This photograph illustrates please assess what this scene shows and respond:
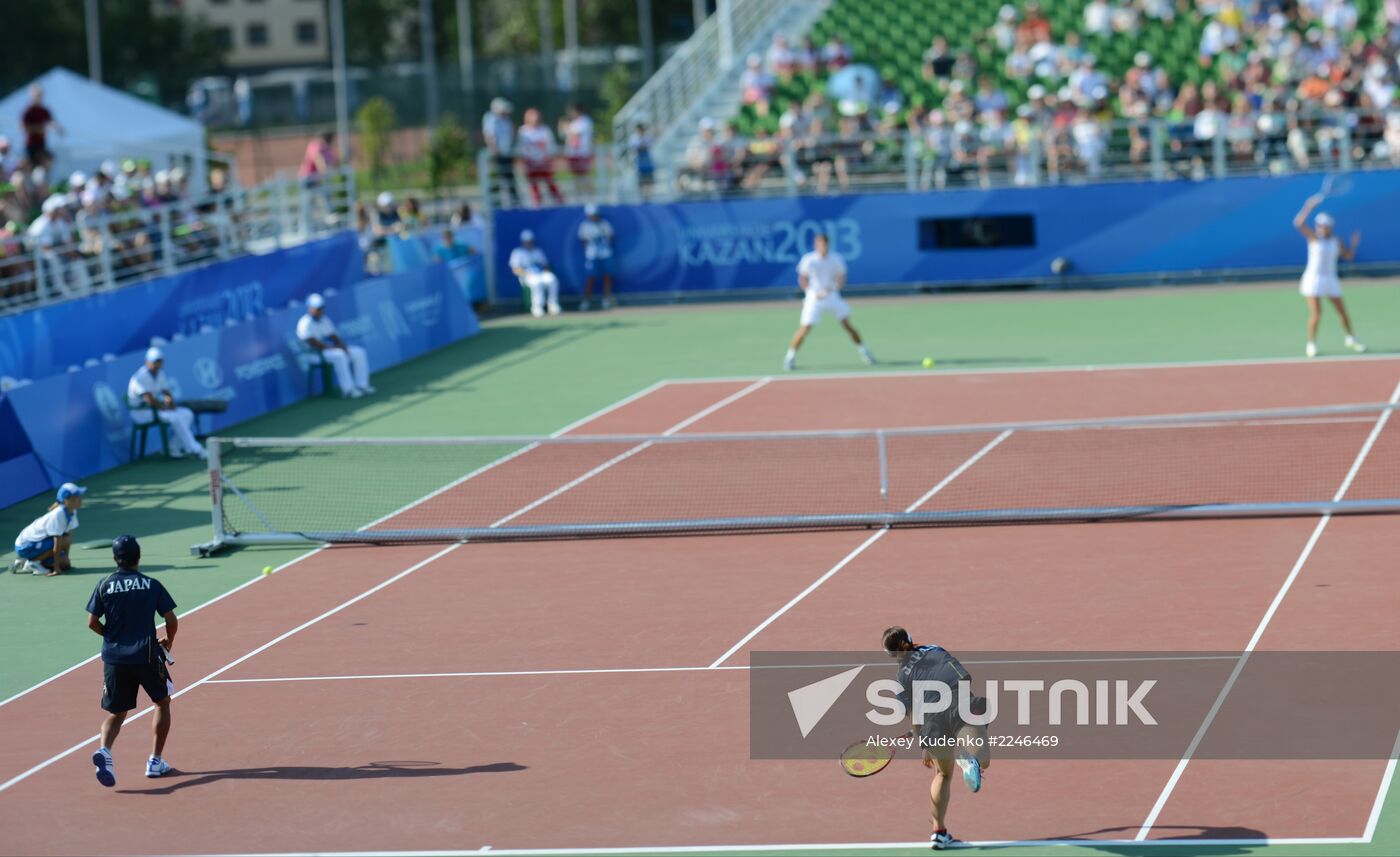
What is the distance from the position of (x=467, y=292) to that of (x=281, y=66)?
62.6 meters

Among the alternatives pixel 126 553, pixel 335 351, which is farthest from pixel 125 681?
pixel 335 351

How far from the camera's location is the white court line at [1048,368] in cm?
2658

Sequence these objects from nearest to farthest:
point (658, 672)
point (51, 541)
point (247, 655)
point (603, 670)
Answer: point (658, 672), point (603, 670), point (247, 655), point (51, 541)

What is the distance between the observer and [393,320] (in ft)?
103

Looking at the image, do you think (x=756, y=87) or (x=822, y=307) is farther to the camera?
(x=756, y=87)

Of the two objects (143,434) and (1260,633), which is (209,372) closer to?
(143,434)

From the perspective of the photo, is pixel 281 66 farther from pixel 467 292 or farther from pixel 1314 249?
pixel 1314 249

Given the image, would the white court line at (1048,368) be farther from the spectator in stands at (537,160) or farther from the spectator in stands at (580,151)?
the spectator in stands at (580,151)

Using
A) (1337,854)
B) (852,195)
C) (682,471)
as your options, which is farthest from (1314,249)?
(1337,854)

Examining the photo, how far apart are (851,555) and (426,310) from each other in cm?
1622

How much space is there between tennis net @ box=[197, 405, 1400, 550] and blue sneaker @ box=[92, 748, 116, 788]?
6.36m

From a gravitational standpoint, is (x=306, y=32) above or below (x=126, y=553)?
above

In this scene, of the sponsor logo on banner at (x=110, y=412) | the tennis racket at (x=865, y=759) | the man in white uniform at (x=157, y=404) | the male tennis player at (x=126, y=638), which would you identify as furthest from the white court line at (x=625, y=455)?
the tennis racket at (x=865, y=759)

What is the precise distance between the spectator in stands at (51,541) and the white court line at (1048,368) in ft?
37.1
